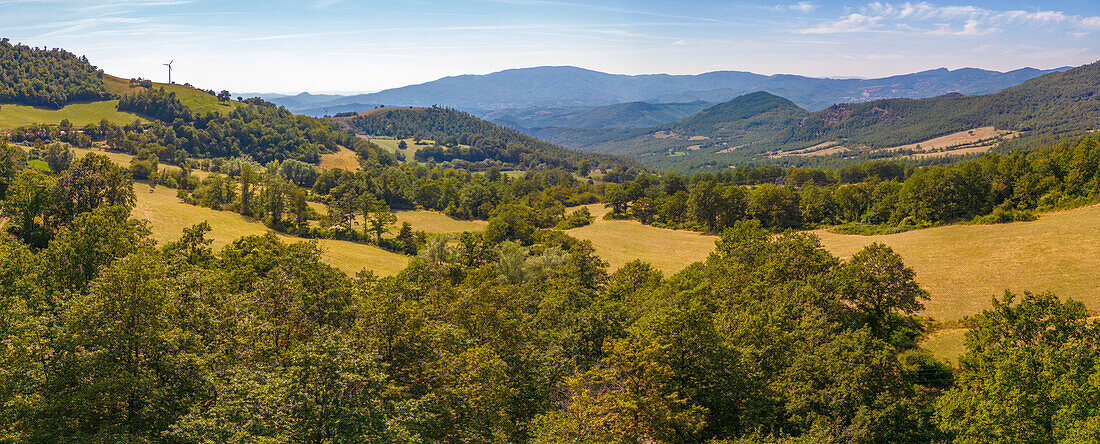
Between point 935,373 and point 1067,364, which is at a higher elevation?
point 1067,364

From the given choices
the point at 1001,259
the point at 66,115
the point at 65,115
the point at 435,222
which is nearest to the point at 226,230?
the point at 435,222

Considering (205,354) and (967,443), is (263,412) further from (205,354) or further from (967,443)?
(967,443)

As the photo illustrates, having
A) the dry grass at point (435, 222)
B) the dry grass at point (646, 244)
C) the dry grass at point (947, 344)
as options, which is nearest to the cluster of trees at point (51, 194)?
the dry grass at point (435, 222)

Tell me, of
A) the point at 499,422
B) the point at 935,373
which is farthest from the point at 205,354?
the point at 935,373

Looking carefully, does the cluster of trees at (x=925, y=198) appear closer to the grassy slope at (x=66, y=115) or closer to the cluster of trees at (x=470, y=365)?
the cluster of trees at (x=470, y=365)

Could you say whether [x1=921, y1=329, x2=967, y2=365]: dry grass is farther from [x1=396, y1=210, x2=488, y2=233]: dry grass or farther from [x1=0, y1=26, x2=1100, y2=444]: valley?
[x1=396, y1=210, x2=488, y2=233]: dry grass

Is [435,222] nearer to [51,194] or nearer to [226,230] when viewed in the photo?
[226,230]
